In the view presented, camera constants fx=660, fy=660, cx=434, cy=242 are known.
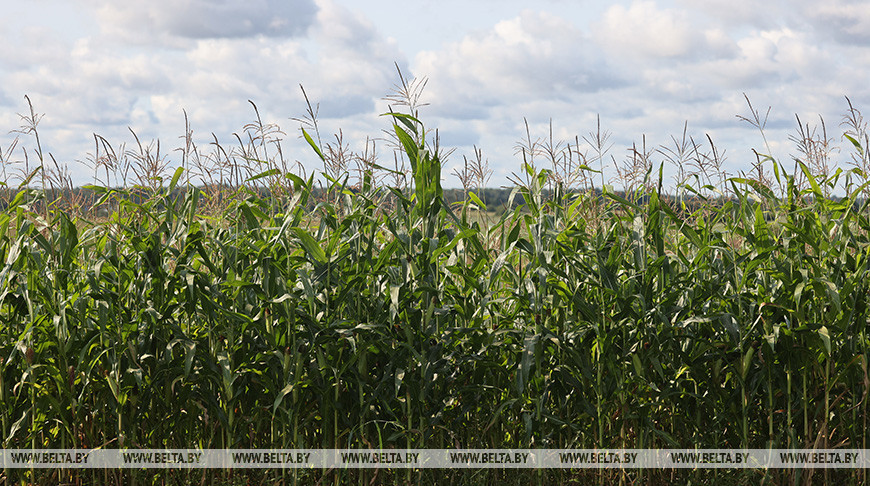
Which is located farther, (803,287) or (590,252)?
(590,252)

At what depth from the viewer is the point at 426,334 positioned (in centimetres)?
348

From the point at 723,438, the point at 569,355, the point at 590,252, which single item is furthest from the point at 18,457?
the point at 723,438

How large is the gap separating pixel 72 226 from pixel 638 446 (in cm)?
337

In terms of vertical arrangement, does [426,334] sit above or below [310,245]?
below

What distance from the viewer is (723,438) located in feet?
12.6

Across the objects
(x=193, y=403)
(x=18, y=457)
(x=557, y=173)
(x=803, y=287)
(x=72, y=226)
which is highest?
(x=557, y=173)

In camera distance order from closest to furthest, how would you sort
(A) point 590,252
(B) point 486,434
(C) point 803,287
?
1. (C) point 803,287
2. (A) point 590,252
3. (B) point 486,434

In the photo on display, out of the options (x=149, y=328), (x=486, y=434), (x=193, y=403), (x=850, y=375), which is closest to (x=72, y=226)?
(x=149, y=328)

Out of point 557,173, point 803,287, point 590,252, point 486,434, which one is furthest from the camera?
point 557,173

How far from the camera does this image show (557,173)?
4.18 m

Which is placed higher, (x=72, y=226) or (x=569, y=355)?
(x=72, y=226)

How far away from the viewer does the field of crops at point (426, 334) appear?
349 cm

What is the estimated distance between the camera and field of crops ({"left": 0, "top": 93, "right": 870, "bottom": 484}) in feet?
11.5

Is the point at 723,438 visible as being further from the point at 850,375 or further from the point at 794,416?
the point at 850,375
